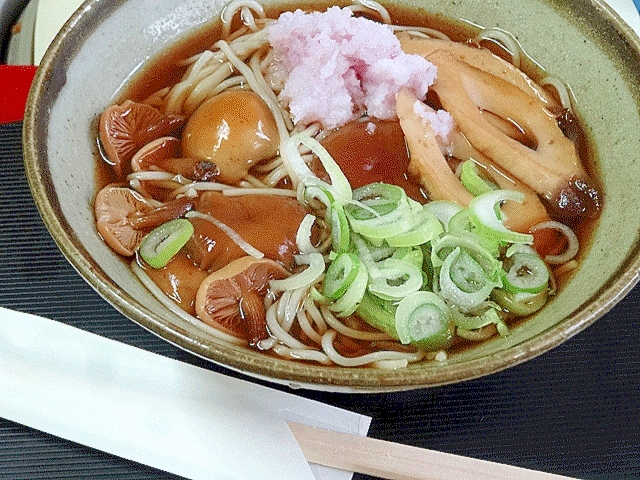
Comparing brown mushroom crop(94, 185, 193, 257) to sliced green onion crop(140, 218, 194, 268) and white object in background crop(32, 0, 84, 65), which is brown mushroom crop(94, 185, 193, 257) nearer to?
sliced green onion crop(140, 218, 194, 268)

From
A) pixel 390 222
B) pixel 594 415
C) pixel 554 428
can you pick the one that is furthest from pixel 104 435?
pixel 594 415

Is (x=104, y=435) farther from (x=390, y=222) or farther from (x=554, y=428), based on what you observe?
(x=554, y=428)

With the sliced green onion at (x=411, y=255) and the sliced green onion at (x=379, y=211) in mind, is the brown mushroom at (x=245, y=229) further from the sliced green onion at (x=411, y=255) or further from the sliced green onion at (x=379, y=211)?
the sliced green onion at (x=411, y=255)

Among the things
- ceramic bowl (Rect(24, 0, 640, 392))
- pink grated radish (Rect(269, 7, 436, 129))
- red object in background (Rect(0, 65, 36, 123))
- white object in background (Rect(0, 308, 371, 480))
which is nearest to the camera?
ceramic bowl (Rect(24, 0, 640, 392))

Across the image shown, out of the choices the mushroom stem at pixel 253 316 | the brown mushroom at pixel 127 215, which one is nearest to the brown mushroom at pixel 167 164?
the brown mushroom at pixel 127 215

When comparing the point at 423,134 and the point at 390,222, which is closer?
the point at 390,222

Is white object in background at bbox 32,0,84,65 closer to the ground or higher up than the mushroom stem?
closer to the ground

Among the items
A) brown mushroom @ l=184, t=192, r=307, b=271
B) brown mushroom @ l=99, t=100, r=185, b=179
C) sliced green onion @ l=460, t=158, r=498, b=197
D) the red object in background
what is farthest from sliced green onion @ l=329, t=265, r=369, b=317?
the red object in background
